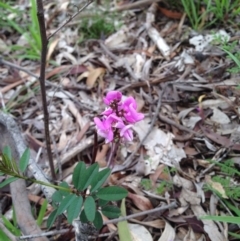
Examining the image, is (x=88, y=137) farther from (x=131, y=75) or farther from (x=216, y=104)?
(x=216, y=104)

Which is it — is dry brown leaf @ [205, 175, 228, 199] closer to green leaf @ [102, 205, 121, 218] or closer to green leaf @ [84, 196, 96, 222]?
green leaf @ [102, 205, 121, 218]

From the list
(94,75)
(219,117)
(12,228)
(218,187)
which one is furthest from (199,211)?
(94,75)

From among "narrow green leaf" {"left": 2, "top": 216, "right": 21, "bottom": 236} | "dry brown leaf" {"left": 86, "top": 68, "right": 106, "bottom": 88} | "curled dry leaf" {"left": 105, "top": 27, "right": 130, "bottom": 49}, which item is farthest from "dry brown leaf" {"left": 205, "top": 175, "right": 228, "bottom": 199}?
"curled dry leaf" {"left": 105, "top": 27, "right": 130, "bottom": 49}

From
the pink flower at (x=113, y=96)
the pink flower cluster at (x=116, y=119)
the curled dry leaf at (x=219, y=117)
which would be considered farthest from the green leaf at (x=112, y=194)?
the curled dry leaf at (x=219, y=117)

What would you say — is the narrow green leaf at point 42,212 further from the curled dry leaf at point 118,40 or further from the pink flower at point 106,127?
the curled dry leaf at point 118,40

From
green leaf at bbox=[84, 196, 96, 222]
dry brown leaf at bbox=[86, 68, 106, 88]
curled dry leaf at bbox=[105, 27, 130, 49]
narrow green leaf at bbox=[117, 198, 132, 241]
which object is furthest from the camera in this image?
curled dry leaf at bbox=[105, 27, 130, 49]

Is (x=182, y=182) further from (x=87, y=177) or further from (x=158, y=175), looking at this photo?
(x=87, y=177)
